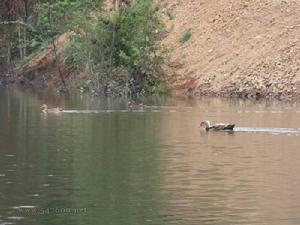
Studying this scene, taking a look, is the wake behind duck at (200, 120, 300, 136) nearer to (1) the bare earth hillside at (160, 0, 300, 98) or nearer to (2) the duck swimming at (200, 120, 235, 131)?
(2) the duck swimming at (200, 120, 235, 131)

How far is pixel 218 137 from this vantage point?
33844 millimetres

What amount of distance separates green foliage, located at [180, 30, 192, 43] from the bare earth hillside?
221mm

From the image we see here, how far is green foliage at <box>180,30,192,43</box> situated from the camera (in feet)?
232

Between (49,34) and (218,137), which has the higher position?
(49,34)

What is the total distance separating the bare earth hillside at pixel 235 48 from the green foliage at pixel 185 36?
0.72 ft

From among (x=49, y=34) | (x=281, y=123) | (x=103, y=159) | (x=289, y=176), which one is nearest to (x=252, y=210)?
(x=289, y=176)

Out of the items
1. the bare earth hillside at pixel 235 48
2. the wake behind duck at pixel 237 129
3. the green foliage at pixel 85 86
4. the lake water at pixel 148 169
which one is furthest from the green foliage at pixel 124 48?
the wake behind duck at pixel 237 129

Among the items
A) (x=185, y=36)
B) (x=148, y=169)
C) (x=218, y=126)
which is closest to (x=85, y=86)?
(x=185, y=36)

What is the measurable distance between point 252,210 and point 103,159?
855 cm

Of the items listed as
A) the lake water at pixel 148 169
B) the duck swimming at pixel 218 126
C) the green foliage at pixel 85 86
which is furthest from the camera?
the green foliage at pixel 85 86

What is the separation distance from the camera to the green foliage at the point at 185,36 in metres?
70.8

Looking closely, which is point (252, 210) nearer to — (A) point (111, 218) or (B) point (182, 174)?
(A) point (111, 218)

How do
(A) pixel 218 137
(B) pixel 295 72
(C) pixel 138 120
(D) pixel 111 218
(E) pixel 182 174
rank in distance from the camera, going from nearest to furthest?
(D) pixel 111 218, (E) pixel 182 174, (A) pixel 218 137, (C) pixel 138 120, (B) pixel 295 72

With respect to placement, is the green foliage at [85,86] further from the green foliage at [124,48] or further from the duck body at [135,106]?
the duck body at [135,106]
